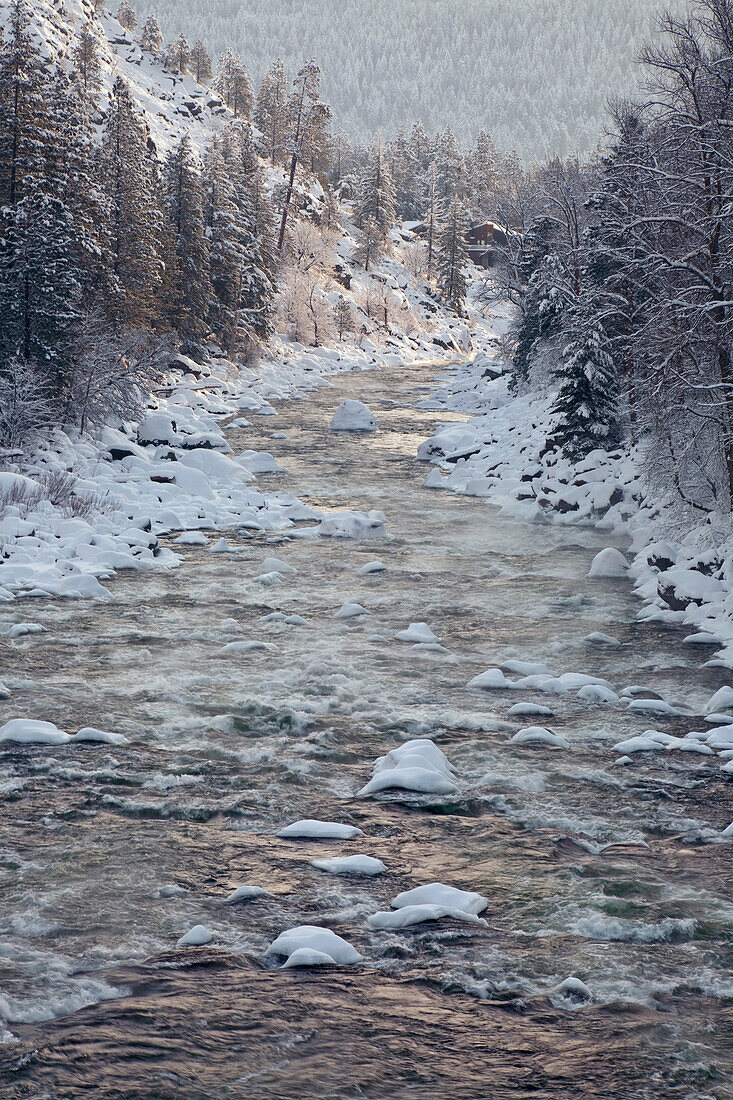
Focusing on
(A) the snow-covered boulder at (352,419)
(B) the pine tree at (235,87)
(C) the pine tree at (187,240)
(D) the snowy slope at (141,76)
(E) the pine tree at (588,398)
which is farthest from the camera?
(B) the pine tree at (235,87)

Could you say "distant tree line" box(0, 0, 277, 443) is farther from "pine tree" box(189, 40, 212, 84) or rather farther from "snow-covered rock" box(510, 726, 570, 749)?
"pine tree" box(189, 40, 212, 84)

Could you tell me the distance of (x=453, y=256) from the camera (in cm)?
6581

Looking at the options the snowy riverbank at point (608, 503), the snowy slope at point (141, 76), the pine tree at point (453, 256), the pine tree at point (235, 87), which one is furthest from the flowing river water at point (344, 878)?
the pine tree at point (235, 87)

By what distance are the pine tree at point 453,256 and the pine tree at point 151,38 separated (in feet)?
145

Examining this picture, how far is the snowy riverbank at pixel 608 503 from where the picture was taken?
11.8 m

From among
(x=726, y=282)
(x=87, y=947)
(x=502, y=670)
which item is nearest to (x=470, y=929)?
(x=87, y=947)

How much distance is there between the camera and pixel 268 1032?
414 cm

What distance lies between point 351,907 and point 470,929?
2.20 ft

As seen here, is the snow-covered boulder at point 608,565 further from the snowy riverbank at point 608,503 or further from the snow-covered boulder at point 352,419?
the snow-covered boulder at point 352,419

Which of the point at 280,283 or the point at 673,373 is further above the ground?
the point at 280,283

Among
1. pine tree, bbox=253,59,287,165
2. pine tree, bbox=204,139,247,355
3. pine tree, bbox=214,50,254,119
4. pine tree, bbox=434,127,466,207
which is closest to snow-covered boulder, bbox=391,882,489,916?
pine tree, bbox=204,139,247,355

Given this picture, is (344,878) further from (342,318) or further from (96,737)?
(342,318)

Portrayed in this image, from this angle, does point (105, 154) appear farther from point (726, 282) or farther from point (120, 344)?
point (726, 282)

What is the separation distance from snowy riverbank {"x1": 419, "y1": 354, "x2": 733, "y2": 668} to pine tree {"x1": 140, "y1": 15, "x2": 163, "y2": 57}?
3079 inches
